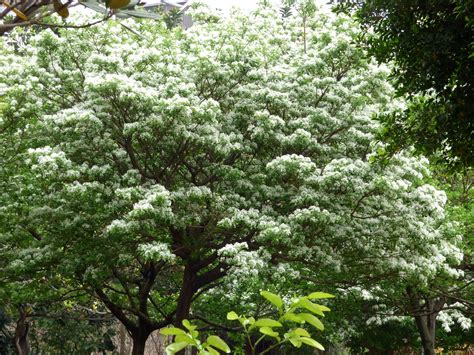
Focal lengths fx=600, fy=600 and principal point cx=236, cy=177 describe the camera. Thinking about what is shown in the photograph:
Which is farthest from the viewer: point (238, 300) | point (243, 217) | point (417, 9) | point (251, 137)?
point (238, 300)

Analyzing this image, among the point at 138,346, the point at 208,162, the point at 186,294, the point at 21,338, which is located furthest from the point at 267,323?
the point at 21,338

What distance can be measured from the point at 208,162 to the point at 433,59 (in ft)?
26.7

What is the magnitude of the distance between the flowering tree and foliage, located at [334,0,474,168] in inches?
183

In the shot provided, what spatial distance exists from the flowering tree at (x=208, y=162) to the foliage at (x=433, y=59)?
4642 millimetres

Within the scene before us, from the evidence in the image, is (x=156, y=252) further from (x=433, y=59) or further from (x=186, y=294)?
(x=433, y=59)

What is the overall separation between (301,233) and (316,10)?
6.78 meters

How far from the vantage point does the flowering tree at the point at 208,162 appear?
1273cm

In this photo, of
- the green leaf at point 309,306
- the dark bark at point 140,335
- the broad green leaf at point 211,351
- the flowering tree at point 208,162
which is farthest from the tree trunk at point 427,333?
the green leaf at point 309,306

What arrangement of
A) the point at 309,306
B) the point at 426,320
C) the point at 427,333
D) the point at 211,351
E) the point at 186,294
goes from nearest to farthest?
the point at 309,306 → the point at 211,351 → the point at 186,294 → the point at 427,333 → the point at 426,320

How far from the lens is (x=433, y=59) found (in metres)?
6.95

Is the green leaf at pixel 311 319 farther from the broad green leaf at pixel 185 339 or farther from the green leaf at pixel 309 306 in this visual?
the broad green leaf at pixel 185 339

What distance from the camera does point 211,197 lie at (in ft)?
44.0

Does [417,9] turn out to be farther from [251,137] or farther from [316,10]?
[316,10]

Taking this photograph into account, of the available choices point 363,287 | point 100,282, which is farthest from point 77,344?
point 363,287
